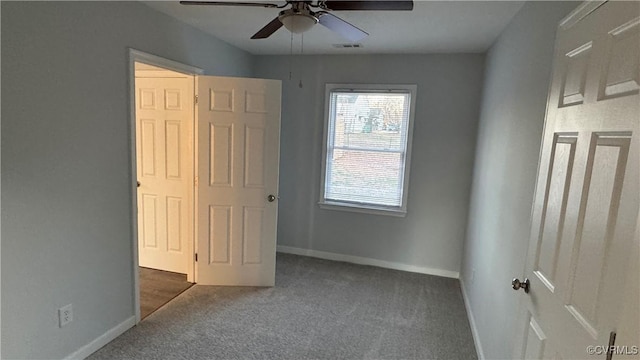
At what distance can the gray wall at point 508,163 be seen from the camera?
1763mm

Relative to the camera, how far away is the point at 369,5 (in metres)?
1.73

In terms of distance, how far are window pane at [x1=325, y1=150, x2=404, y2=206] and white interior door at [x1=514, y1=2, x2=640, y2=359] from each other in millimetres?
2493

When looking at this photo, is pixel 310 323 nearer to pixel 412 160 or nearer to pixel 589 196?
pixel 412 160

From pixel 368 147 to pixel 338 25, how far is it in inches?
81.1

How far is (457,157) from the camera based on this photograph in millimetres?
3732

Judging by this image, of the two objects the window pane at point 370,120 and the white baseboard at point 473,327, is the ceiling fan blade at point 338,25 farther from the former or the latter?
the white baseboard at point 473,327

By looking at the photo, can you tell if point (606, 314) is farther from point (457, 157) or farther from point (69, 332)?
point (457, 157)

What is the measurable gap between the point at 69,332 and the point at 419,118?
11.6 feet

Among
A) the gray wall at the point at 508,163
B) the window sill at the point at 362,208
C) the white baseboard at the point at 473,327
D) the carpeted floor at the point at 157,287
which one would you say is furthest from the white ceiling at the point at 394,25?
the carpeted floor at the point at 157,287

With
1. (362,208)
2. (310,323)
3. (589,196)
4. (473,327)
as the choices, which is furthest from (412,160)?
(589,196)

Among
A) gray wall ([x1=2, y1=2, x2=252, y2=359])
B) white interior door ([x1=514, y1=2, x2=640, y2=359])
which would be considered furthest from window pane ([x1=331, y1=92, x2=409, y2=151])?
white interior door ([x1=514, y1=2, x2=640, y2=359])

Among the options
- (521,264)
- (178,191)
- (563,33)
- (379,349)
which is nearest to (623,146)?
(563,33)

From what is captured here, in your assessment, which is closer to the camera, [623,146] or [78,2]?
[623,146]

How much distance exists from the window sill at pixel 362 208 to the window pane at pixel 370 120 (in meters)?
0.70
